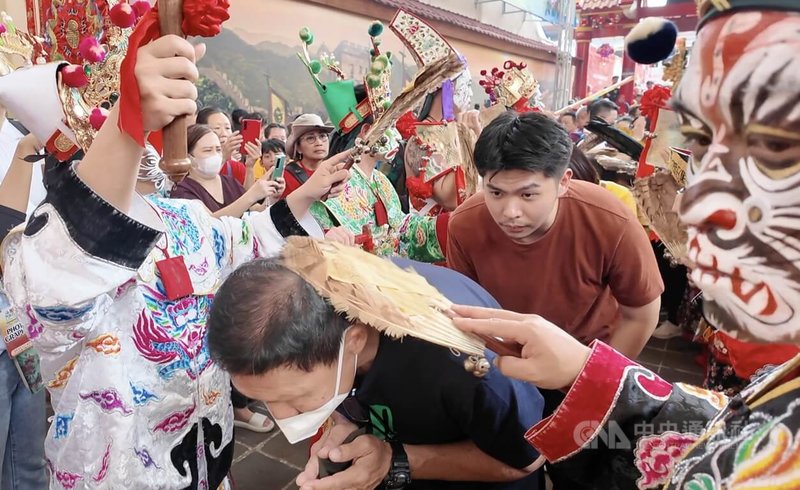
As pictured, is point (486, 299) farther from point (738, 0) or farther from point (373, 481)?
point (738, 0)

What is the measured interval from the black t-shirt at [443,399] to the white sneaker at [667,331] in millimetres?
3534

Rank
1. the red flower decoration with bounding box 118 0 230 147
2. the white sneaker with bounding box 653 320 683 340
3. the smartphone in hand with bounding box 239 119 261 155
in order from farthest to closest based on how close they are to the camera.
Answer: the white sneaker with bounding box 653 320 683 340
the smartphone in hand with bounding box 239 119 261 155
the red flower decoration with bounding box 118 0 230 147

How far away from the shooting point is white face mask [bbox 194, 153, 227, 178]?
9.30 feet

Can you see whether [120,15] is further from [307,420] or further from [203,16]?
[307,420]

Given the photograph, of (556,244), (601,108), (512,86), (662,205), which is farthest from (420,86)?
(601,108)

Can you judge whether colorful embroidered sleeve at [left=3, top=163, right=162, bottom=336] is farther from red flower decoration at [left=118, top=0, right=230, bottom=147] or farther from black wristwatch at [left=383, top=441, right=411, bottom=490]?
black wristwatch at [left=383, top=441, right=411, bottom=490]

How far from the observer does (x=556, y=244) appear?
63.4 inches

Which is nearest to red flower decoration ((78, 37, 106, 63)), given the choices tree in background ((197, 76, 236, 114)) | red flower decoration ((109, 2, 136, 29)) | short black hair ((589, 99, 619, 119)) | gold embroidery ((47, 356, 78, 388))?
red flower decoration ((109, 2, 136, 29))

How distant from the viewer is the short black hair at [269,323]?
91 cm

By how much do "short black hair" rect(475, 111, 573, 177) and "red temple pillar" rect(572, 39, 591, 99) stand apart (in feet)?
47.1

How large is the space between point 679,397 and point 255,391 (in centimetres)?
71

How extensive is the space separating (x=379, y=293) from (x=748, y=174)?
514mm

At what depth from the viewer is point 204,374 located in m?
1.26

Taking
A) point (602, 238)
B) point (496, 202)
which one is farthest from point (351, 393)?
point (602, 238)
